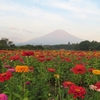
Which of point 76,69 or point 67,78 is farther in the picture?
point 67,78

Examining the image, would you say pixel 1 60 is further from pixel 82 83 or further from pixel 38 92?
pixel 38 92

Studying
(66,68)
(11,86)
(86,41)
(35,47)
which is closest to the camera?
(11,86)

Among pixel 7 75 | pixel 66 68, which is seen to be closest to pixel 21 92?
pixel 7 75

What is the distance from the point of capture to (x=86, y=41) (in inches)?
1395

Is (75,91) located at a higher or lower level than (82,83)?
higher

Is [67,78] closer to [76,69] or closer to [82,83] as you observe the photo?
[82,83]

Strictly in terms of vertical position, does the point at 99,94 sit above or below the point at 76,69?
below

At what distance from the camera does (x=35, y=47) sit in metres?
27.1

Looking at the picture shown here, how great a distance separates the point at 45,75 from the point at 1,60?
253cm

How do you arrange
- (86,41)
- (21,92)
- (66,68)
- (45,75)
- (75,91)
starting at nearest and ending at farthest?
(75,91)
(21,92)
(45,75)
(66,68)
(86,41)

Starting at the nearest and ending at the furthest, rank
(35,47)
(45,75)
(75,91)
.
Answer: (75,91)
(45,75)
(35,47)

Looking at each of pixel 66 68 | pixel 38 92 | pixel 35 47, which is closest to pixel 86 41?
pixel 35 47

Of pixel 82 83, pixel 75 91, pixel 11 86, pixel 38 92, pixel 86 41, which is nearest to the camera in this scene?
pixel 75 91

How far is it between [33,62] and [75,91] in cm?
509
